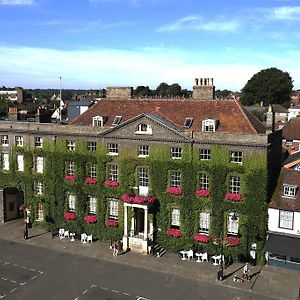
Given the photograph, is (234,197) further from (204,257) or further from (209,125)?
(209,125)

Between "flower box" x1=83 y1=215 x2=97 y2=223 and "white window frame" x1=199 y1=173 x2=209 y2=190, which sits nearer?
"white window frame" x1=199 y1=173 x2=209 y2=190

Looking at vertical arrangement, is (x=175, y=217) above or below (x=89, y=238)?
above

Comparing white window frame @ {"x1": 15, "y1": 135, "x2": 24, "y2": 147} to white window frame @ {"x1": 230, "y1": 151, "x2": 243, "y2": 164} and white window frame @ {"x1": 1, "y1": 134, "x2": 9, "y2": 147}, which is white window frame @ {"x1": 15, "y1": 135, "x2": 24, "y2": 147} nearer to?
white window frame @ {"x1": 1, "y1": 134, "x2": 9, "y2": 147}

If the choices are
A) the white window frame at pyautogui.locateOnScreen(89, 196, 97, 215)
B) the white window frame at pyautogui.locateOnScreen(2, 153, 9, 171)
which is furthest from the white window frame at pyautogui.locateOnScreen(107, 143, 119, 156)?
the white window frame at pyautogui.locateOnScreen(2, 153, 9, 171)

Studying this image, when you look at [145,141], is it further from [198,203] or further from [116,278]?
[116,278]

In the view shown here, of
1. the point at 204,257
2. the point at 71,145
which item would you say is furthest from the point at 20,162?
the point at 204,257
